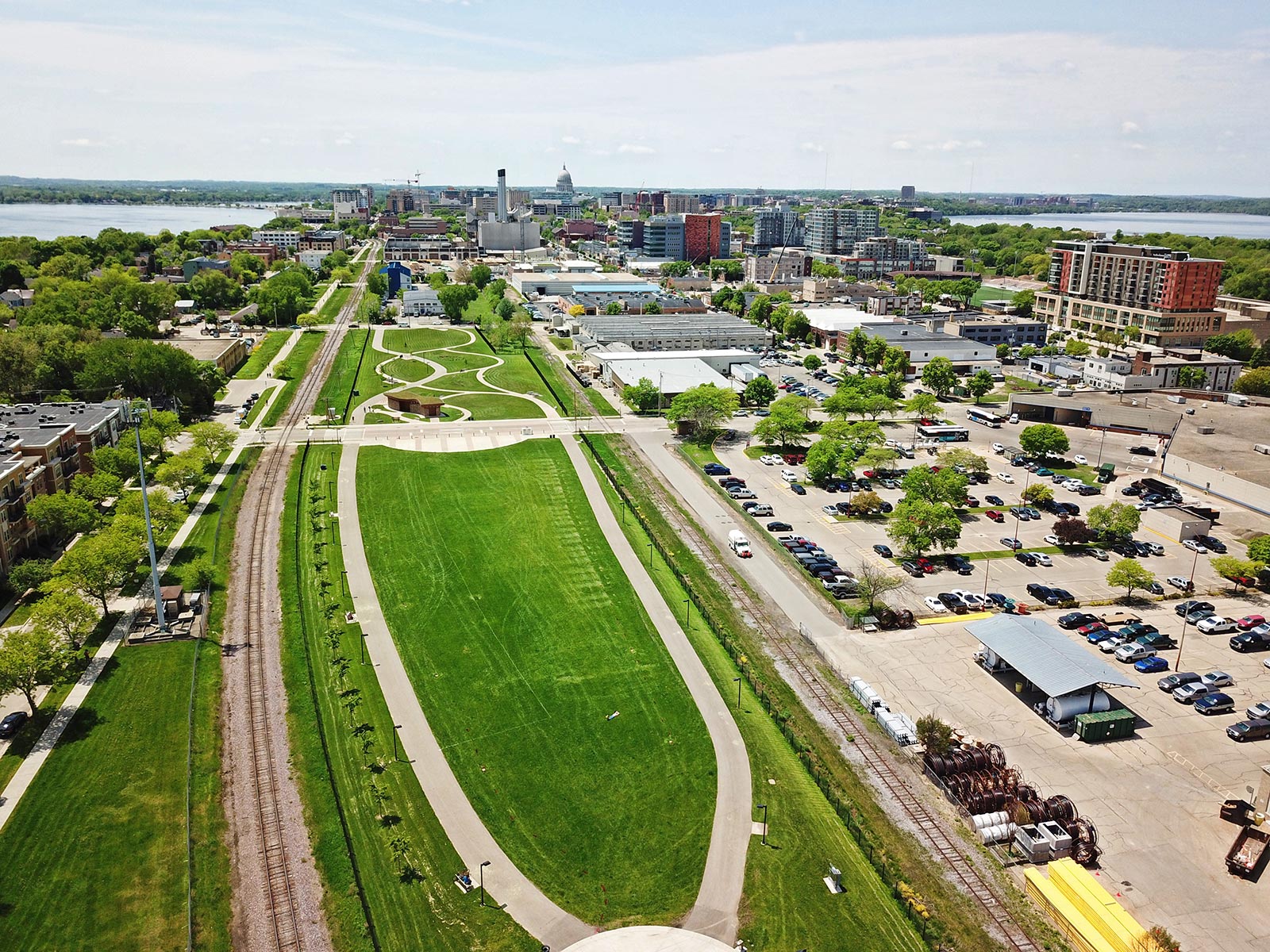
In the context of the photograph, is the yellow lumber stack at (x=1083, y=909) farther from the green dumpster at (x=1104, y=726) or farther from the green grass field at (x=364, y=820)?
the green grass field at (x=364, y=820)

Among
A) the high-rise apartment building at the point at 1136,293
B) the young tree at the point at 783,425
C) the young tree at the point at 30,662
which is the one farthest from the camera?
the high-rise apartment building at the point at 1136,293

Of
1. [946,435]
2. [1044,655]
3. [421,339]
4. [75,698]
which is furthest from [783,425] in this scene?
[421,339]

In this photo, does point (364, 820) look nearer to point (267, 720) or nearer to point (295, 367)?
point (267, 720)

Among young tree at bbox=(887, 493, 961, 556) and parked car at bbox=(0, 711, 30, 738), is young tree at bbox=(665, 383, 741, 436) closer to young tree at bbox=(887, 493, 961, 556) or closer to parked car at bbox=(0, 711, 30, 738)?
young tree at bbox=(887, 493, 961, 556)

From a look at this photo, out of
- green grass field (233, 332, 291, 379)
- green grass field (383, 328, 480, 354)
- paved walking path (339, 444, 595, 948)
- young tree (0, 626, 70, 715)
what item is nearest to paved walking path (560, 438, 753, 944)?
paved walking path (339, 444, 595, 948)

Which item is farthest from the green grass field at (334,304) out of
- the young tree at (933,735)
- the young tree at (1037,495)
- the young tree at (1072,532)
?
the young tree at (933,735)

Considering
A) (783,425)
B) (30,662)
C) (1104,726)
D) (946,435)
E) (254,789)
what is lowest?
(254,789)

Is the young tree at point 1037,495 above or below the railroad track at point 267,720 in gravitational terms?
above

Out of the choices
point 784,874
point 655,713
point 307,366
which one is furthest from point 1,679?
point 307,366
